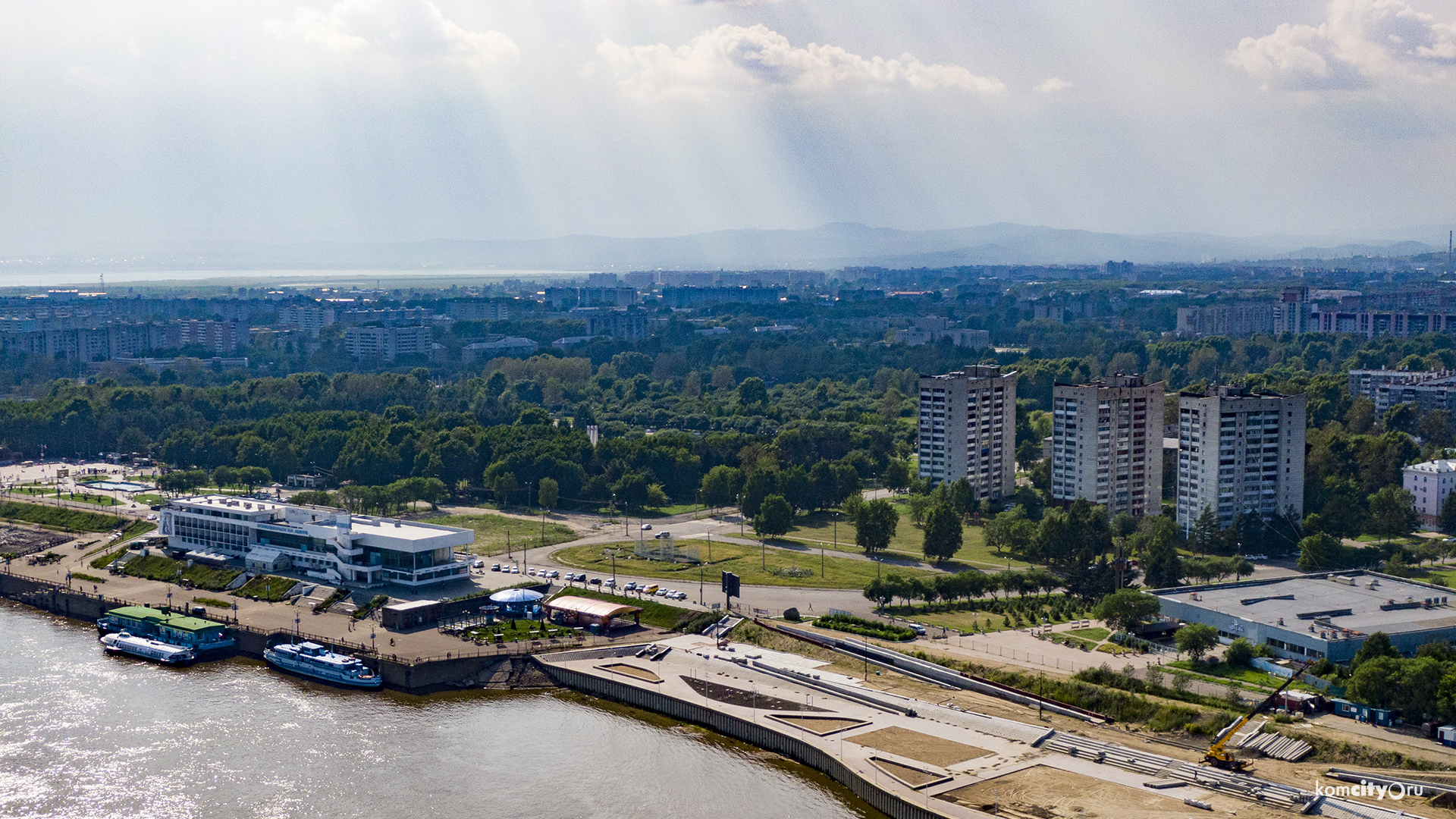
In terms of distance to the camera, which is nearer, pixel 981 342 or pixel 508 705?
pixel 508 705

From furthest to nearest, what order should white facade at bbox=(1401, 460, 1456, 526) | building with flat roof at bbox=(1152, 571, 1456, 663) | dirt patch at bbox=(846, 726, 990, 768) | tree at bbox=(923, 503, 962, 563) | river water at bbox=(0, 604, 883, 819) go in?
white facade at bbox=(1401, 460, 1456, 526)
tree at bbox=(923, 503, 962, 563)
building with flat roof at bbox=(1152, 571, 1456, 663)
dirt patch at bbox=(846, 726, 990, 768)
river water at bbox=(0, 604, 883, 819)

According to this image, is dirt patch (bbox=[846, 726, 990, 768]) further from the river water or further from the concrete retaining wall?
the river water

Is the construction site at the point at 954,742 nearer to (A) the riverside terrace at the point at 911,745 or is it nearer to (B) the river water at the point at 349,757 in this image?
(A) the riverside terrace at the point at 911,745

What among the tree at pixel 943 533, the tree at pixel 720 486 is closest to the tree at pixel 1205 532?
the tree at pixel 943 533

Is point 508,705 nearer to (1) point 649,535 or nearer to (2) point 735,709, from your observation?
(2) point 735,709

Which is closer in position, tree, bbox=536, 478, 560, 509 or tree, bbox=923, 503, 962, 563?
tree, bbox=923, 503, 962, 563

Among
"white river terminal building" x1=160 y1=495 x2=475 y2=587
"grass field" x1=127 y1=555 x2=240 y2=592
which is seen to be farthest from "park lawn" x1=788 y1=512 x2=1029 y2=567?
"grass field" x1=127 y1=555 x2=240 y2=592

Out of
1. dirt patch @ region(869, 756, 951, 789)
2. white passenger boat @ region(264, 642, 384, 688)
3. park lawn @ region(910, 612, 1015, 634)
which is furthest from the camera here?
park lawn @ region(910, 612, 1015, 634)

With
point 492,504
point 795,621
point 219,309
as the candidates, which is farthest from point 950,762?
point 219,309
